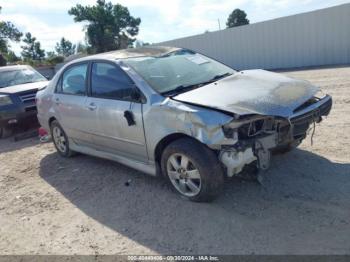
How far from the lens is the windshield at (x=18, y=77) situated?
9.48m

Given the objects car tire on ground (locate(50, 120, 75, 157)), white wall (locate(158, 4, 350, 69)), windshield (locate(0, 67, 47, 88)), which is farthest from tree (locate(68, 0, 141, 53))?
car tire on ground (locate(50, 120, 75, 157))

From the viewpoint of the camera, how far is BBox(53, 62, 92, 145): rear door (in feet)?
16.8

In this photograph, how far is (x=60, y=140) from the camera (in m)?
6.13

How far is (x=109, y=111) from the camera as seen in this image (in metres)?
4.53

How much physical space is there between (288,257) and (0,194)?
407 cm

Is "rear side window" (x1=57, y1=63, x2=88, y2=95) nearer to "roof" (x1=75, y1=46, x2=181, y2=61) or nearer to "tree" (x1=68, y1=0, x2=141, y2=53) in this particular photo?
"roof" (x1=75, y1=46, x2=181, y2=61)

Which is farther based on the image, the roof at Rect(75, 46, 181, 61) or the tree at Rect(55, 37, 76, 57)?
the tree at Rect(55, 37, 76, 57)

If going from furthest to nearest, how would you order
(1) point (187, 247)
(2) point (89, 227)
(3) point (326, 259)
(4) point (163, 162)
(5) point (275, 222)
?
(4) point (163, 162) < (2) point (89, 227) < (5) point (275, 222) < (1) point (187, 247) < (3) point (326, 259)

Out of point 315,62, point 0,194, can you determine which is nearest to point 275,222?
point 0,194

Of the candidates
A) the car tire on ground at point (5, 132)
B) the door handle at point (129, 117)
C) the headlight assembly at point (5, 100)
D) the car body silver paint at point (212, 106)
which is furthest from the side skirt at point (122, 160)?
the car tire on ground at point (5, 132)

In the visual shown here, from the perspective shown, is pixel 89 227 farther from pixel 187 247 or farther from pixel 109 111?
pixel 109 111

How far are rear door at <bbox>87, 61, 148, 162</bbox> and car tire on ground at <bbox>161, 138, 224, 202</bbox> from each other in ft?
1.45

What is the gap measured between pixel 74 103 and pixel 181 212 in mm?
2546

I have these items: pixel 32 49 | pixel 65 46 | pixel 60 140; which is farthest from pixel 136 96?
pixel 65 46
